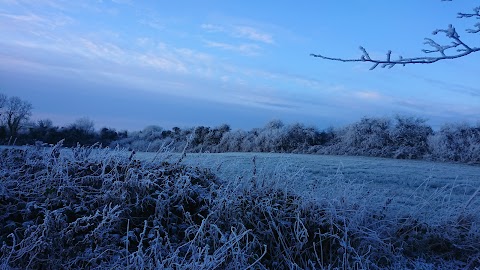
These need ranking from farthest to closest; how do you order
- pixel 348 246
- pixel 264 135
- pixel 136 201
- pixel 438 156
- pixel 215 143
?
pixel 215 143
pixel 264 135
pixel 438 156
pixel 136 201
pixel 348 246

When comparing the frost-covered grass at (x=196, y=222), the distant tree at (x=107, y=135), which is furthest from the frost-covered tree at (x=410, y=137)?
the distant tree at (x=107, y=135)

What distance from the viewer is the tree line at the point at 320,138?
520 inches

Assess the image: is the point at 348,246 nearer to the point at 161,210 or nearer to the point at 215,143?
the point at 161,210

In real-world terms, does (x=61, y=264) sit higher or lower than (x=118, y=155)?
lower

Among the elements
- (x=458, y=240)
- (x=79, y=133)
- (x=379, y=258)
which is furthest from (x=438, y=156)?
(x=79, y=133)

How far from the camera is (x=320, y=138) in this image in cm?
1573

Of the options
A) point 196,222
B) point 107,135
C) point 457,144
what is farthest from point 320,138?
point 196,222

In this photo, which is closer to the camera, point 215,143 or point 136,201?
point 136,201

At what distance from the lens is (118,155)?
695cm

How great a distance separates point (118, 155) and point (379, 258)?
3.90 m

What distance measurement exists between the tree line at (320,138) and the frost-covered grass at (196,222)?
217 inches

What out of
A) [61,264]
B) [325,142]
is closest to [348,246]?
[61,264]

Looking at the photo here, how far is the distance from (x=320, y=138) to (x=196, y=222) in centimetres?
1058

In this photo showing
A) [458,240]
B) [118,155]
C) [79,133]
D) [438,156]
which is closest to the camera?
[458,240]
